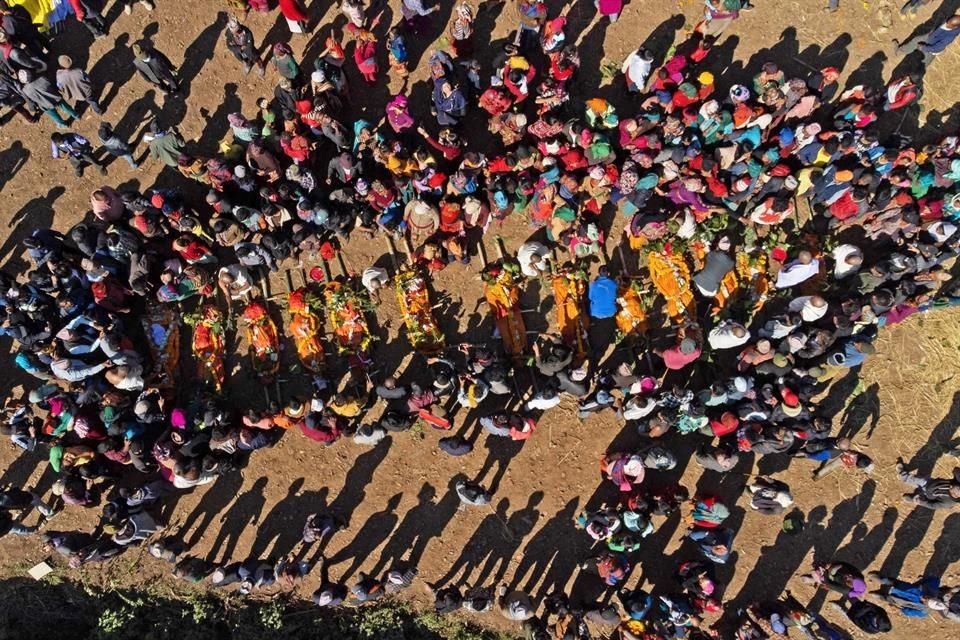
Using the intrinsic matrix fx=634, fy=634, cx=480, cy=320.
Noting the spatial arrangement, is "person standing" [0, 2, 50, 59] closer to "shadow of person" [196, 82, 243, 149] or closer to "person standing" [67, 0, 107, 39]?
"person standing" [67, 0, 107, 39]

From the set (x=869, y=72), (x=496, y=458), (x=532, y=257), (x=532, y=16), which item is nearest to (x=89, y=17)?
(x=532, y=16)

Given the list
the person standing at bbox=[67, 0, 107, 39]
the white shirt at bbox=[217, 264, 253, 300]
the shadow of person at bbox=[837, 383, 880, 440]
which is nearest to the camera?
the white shirt at bbox=[217, 264, 253, 300]

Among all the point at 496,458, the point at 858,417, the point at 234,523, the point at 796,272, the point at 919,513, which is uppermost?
the point at 796,272

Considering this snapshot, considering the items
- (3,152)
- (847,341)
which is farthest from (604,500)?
(3,152)

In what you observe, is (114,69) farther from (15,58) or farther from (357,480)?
(357,480)

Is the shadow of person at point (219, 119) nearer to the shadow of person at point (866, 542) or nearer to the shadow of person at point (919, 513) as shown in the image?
the shadow of person at point (866, 542)

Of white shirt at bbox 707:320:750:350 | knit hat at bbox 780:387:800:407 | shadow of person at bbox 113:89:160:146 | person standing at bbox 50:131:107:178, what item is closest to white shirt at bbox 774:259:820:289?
white shirt at bbox 707:320:750:350
